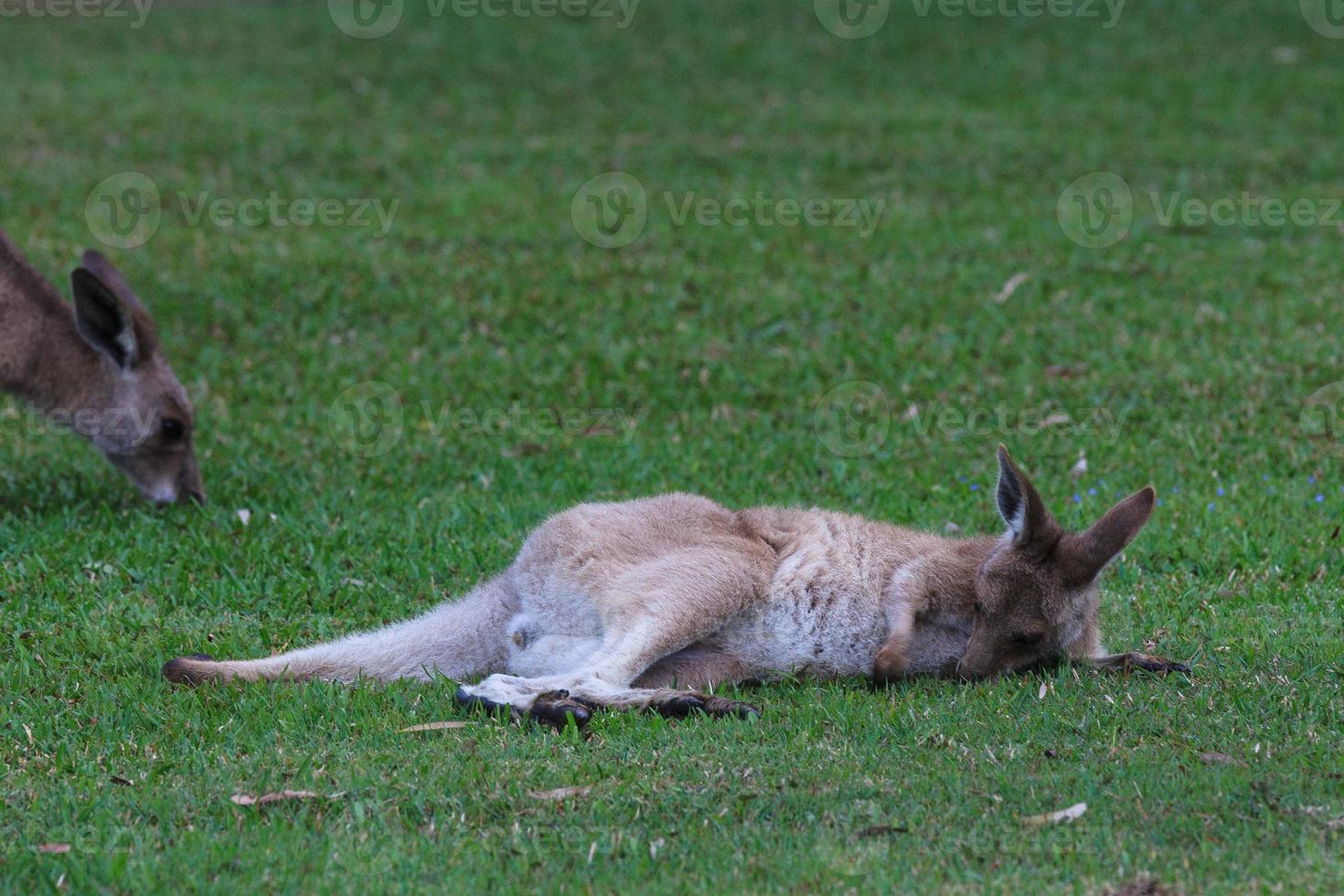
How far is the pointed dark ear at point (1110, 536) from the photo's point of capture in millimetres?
5020

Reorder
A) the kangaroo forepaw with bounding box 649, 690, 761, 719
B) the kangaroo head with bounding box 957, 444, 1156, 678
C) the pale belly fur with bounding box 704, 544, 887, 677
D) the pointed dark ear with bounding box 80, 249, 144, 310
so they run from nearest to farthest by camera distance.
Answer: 1. the kangaroo forepaw with bounding box 649, 690, 761, 719
2. the kangaroo head with bounding box 957, 444, 1156, 678
3. the pale belly fur with bounding box 704, 544, 887, 677
4. the pointed dark ear with bounding box 80, 249, 144, 310

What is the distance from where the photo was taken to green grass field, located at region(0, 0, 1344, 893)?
3.91 meters

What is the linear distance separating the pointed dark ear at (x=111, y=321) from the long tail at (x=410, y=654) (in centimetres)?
285

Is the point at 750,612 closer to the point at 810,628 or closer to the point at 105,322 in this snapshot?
the point at 810,628

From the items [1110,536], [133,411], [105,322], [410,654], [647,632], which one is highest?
[105,322]

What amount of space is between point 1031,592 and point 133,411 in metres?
4.81

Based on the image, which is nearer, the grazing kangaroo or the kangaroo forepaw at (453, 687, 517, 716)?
the kangaroo forepaw at (453, 687, 517, 716)

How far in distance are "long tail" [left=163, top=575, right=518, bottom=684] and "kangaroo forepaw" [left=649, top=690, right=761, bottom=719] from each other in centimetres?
85

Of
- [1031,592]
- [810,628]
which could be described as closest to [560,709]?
[810,628]

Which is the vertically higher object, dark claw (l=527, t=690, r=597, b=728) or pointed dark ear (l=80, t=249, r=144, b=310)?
pointed dark ear (l=80, t=249, r=144, b=310)

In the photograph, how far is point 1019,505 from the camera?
5215mm

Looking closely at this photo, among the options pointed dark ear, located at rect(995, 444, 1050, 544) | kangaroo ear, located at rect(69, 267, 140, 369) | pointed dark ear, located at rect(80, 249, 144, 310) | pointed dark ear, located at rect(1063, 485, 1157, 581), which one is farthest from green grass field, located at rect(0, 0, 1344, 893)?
pointed dark ear, located at rect(80, 249, 144, 310)

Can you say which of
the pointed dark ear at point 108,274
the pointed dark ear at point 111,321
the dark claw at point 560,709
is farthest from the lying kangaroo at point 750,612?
the pointed dark ear at point 108,274

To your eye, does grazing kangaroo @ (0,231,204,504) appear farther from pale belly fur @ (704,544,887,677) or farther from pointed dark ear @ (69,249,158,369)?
pale belly fur @ (704,544,887,677)
